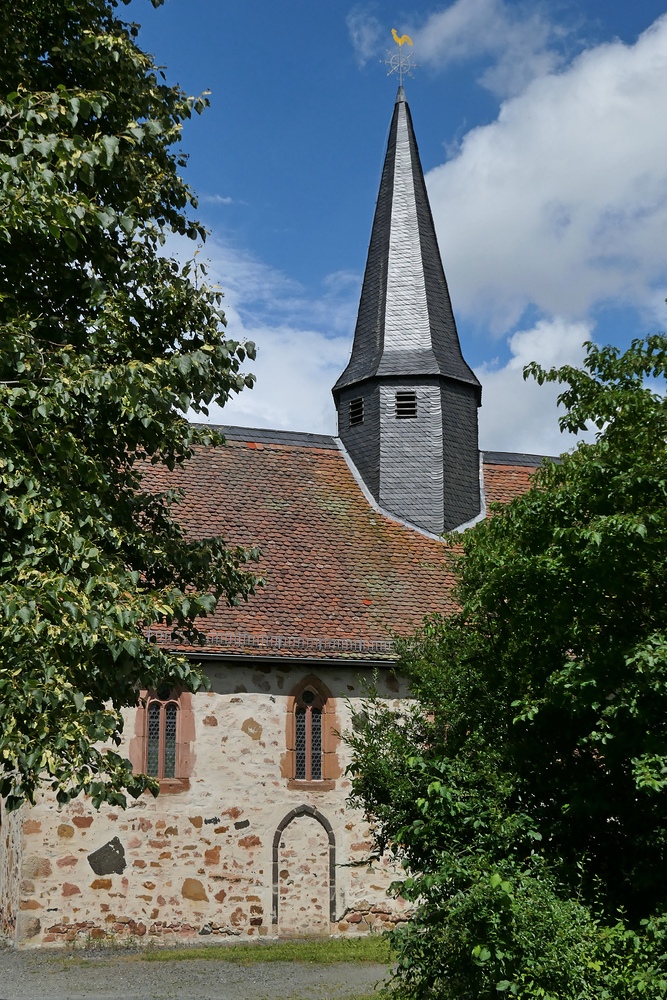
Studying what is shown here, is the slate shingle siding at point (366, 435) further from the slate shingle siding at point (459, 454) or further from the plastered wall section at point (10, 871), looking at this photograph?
the plastered wall section at point (10, 871)

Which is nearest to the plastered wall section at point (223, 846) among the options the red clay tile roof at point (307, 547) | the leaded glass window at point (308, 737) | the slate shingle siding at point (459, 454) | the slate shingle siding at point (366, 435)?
the leaded glass window at point (308, 737)

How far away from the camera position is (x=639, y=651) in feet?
21.2

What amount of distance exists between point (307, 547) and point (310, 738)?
128 inches

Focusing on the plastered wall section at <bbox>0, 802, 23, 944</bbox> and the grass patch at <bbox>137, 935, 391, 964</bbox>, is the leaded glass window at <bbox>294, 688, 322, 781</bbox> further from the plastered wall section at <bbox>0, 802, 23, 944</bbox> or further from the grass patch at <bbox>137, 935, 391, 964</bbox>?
the plastered wall section at <bbox>0, 802, 23, 944</bbox>

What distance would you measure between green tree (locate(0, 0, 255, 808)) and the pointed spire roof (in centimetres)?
1181

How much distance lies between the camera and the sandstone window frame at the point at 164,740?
583 inches

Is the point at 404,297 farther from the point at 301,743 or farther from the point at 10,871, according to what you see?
the point at 10,871

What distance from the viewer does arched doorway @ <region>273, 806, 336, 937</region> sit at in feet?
48.9

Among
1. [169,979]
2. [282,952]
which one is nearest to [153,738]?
[282,952]

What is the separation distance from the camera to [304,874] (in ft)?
49.4

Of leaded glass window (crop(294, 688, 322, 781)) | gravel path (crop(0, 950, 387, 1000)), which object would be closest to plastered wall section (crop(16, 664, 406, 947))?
leaded glass window (crop(294, 688, 322, 781))

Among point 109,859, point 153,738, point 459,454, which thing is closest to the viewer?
point 109,859

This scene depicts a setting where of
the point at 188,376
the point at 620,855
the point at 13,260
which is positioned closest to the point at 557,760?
the point at 620,855

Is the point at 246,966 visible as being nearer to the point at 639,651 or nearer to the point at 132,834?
the point at 132,834
